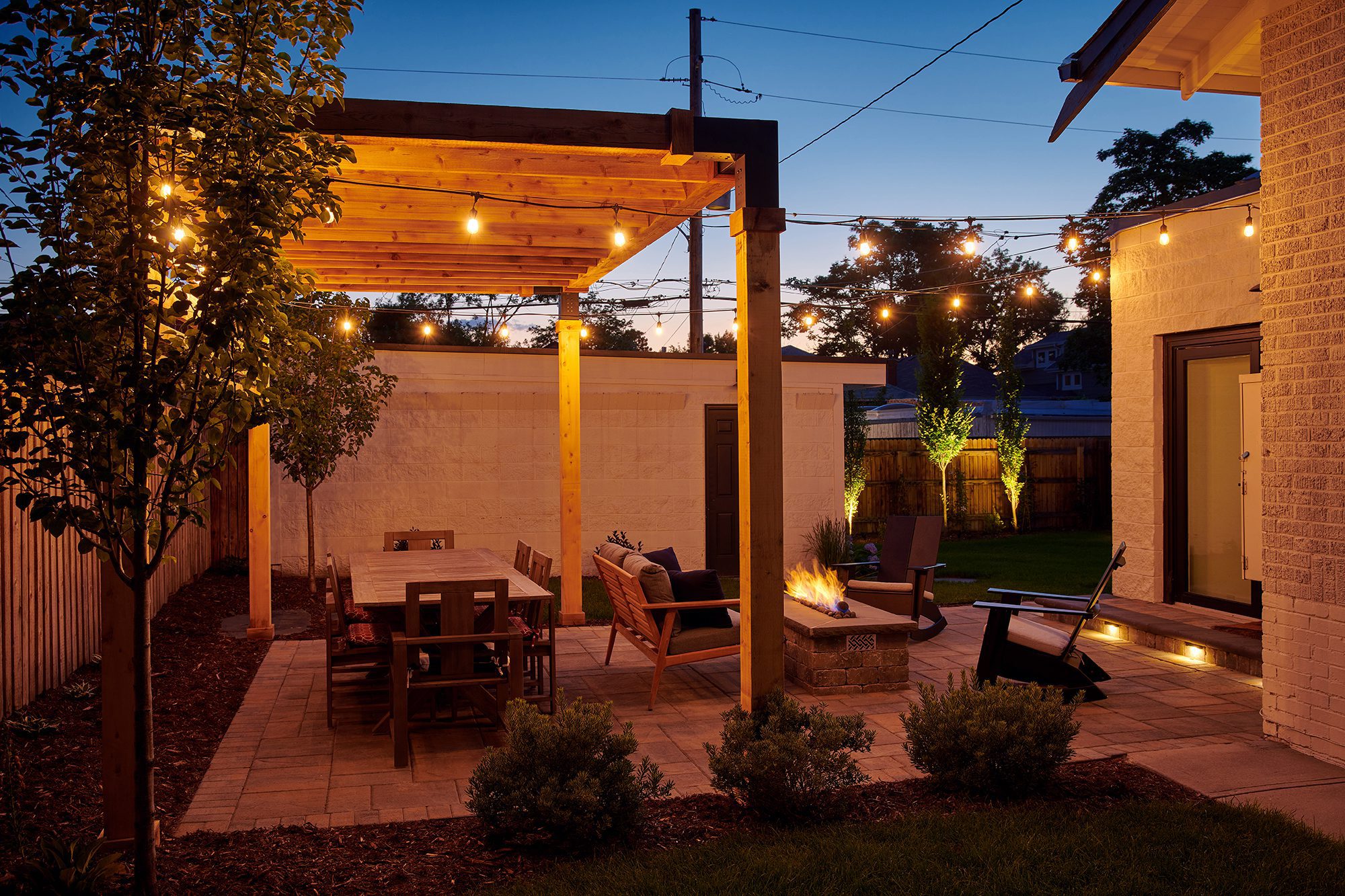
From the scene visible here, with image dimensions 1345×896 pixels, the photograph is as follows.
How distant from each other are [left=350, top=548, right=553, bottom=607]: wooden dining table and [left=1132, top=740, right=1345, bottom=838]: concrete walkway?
322 centimetres

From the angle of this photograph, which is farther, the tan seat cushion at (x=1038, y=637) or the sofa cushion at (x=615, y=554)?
the sofa cushion at (x=615, y=554)

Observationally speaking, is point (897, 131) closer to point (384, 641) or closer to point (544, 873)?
point (384, 641)

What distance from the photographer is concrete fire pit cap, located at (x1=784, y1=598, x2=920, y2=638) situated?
607cm

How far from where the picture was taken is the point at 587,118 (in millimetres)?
4559

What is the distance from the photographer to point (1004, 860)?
339cm

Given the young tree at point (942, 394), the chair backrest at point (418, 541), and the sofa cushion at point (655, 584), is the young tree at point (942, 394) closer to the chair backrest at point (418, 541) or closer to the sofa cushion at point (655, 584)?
the chair backrest at point (418, 541)

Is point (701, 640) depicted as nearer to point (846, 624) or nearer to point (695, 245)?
point (846, 624)

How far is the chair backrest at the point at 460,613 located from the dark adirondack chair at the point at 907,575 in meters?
3.49

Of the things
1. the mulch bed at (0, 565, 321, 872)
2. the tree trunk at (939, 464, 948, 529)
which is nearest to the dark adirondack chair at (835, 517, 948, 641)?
the mulch bed at (0, 565, 321, 872)

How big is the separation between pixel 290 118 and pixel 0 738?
3.27 metres

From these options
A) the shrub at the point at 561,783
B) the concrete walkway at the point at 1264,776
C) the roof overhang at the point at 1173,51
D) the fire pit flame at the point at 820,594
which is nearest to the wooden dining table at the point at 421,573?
the shrub at the point at 561,783

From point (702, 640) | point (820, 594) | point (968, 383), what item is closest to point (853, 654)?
point (820, 594)

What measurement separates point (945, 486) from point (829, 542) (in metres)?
5.83

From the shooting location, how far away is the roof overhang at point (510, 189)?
4.50 metres
